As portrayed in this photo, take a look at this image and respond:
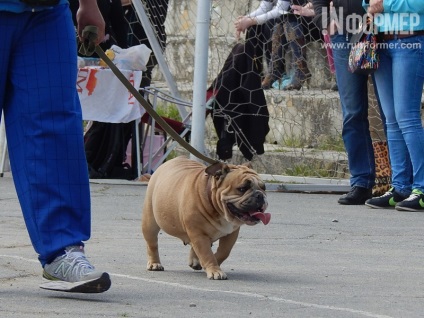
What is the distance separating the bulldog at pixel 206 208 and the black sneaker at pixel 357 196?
→ 3353mm

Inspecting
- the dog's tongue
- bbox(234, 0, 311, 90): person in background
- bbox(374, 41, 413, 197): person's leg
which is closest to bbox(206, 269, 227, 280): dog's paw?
the dog's tongue

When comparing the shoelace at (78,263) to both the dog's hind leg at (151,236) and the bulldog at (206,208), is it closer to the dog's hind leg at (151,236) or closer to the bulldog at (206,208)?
the bulldog at (206,208)

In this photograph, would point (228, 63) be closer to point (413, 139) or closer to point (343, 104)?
point (343, 104)

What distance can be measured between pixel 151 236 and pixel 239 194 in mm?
614

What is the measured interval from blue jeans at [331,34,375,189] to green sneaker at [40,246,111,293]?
4.35m

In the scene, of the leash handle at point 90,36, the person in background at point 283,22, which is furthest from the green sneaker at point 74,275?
the person in background at point 283,22

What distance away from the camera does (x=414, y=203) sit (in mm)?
8500

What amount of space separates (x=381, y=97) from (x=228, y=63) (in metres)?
2.48

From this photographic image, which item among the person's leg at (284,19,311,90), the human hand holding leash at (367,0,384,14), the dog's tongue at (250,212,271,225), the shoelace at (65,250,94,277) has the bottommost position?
the shoelace at (65,250,94,277)

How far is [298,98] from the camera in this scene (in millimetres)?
11438

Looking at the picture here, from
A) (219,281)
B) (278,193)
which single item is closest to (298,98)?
(278,193)

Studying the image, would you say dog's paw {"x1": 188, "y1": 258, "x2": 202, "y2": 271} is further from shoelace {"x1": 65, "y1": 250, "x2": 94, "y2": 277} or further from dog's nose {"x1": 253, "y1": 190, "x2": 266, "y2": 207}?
shoelace {"x1": 65, "y1": 250, "x2": 94, "y2": 277}

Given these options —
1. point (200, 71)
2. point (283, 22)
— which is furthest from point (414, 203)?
point (283, 22)

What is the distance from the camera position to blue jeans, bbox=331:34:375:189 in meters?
8.87
